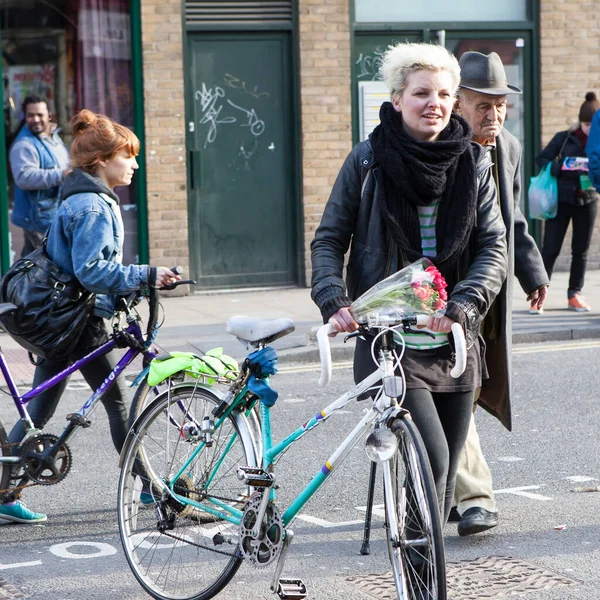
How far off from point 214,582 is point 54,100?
9065 mm

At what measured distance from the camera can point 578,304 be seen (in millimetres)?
11172

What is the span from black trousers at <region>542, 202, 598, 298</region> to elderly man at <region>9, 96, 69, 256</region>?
4.60 m

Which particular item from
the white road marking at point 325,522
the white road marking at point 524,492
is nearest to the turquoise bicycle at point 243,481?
the white road marking at point 325,522

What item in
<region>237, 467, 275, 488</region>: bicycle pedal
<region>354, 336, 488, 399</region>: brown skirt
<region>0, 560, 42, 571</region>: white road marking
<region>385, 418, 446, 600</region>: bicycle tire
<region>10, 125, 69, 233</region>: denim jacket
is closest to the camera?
<region>385, 418, 446, 600</region>: bicycle tire

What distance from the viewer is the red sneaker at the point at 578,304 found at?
439 inches

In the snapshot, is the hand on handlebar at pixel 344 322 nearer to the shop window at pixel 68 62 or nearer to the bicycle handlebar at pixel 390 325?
the bicycle handlebar at pixel 390 325

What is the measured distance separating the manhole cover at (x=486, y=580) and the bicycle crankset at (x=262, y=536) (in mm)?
526

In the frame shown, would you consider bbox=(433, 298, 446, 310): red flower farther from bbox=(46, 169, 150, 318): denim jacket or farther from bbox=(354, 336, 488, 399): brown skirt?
bbox=(46, 169, 150, 318): denim jacket

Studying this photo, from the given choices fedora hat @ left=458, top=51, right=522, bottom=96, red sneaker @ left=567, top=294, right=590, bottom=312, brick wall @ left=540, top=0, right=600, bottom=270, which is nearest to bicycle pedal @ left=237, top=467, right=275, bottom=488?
fedora hat @ left=458, top=51, right=522, bottom=96

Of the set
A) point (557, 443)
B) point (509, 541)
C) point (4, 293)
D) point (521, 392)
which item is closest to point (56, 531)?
point (4, 293)

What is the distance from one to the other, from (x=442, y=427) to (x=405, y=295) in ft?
2.38

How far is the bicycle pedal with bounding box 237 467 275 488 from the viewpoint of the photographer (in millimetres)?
3990

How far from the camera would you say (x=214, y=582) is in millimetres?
4137

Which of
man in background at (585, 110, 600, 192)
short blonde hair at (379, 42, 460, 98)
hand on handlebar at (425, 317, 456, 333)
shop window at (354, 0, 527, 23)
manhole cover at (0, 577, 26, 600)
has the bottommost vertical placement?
manhole cover at (0, 577, 26, 600)
